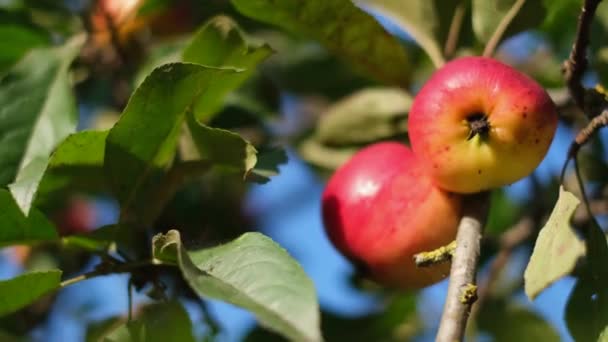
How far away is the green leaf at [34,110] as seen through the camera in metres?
1.25

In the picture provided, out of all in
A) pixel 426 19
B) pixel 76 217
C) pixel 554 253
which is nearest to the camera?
pixel 554 253

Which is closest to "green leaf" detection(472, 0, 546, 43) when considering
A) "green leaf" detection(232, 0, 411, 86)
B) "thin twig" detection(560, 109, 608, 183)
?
"green leaf" detection(232, 0, 411, 86)

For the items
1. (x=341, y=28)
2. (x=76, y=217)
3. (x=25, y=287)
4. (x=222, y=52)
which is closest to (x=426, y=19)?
(x=341, y=28)

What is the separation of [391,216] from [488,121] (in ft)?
0.60

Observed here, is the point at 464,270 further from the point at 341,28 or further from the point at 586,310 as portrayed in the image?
the point at 341,28

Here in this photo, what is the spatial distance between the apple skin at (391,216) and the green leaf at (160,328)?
0.24m

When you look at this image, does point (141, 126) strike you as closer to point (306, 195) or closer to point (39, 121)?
point (39, 121)

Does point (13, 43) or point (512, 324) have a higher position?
point (13, 43)

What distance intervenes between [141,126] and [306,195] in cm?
125

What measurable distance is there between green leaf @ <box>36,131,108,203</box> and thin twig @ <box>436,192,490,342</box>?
0.44m

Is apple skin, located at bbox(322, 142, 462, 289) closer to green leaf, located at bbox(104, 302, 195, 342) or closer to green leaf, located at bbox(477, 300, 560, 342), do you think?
green leaf, located at bbox(104, 302, 195, 342)

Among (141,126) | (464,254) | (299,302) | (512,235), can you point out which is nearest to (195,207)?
(512,235)

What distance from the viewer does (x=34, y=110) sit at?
132 cm

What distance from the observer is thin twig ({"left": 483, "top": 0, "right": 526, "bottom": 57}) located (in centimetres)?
125
